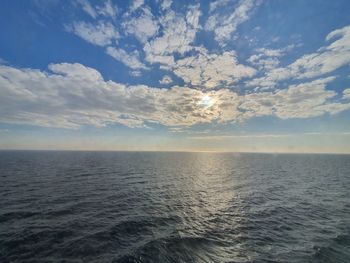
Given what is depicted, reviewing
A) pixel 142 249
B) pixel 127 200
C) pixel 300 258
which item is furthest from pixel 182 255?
pixel 127 200

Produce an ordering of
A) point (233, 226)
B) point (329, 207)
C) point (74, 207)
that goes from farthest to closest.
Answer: point (329, 207) → point (74, 207) → point (233, 226)

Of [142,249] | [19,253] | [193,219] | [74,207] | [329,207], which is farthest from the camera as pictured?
[329,207]

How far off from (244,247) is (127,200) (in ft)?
72.3

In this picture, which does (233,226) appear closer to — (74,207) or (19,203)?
(74,207)

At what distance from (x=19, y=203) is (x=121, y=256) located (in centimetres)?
2436

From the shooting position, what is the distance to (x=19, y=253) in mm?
16781

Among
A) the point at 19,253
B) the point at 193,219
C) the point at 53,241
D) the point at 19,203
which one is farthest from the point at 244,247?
the point at 19,203

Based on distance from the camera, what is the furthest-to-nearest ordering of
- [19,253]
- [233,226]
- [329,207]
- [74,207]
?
[329,207]
[74,207]
[233,226]
[19,253]

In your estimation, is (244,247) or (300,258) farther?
(244,247)

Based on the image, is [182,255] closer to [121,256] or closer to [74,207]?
[121,256]

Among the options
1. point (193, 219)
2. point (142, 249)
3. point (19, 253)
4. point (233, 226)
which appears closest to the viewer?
point (19, 253)

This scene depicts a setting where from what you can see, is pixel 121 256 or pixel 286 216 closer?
pixel 121 256

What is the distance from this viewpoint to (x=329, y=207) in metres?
33.1

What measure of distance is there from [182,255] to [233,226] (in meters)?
9.96
